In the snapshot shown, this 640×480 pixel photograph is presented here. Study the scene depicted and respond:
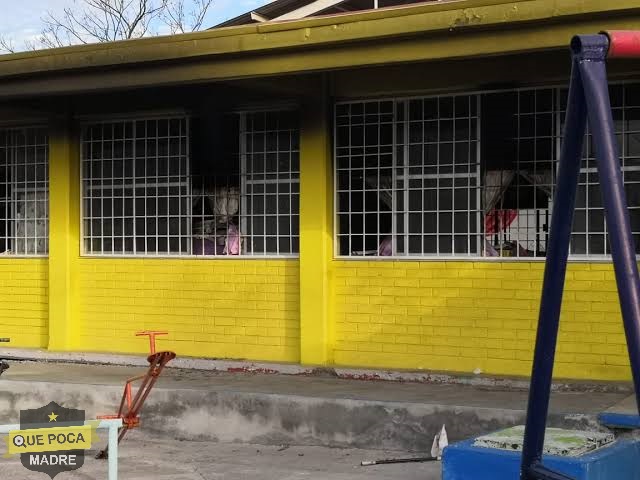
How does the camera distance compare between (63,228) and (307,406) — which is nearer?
(307,406)

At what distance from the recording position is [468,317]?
959 cm

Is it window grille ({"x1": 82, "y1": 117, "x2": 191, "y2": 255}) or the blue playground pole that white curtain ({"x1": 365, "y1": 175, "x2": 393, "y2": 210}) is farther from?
the blue playground pole

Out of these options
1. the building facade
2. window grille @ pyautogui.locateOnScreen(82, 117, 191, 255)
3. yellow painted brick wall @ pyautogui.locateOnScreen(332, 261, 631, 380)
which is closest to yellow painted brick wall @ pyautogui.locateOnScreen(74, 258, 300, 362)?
the building facade

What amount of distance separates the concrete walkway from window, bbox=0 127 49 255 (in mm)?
2568

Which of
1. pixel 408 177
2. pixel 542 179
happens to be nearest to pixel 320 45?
pixel 408 177

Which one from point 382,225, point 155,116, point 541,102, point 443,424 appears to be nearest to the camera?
point 443,424

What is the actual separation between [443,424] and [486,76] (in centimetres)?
358

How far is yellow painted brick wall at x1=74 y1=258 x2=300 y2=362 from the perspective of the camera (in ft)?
34.9

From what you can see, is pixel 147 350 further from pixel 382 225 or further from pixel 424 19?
pixel 424 19

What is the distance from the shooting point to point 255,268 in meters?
10.8

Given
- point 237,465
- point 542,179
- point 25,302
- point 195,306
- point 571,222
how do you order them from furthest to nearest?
point 25,302, point 195,306, point 542,179, point 237,465, point 571,222

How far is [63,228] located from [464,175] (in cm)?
518

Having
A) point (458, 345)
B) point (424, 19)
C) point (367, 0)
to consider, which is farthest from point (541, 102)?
point (367, 0)

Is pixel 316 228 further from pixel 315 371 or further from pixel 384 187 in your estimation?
pixel 315 371
